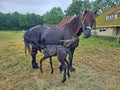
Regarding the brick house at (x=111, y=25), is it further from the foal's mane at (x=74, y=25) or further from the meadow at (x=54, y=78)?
the foal's mane at (x=74, y=25)

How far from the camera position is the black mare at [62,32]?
6.69 m

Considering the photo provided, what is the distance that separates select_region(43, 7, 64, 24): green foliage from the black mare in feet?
169

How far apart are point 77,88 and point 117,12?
2609 centimetres

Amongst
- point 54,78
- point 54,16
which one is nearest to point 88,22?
point 54,78

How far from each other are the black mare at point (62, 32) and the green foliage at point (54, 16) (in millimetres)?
51589

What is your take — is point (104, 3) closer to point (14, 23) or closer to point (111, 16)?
point (111, 16)

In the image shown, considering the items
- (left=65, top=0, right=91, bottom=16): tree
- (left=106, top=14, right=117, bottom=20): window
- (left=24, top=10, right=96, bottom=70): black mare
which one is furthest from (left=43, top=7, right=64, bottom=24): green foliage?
(left=24, top=10, right=96, bottom=70): black mare

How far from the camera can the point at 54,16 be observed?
5991 centimetres

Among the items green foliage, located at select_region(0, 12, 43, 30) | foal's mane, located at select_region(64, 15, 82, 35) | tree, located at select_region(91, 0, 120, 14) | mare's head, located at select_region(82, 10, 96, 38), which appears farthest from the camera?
green foliage, located at select_region(0, 12, 43, 30)

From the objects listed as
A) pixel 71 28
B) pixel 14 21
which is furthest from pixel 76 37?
pixel 14 21

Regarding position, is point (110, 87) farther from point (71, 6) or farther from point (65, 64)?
point (71, 6)

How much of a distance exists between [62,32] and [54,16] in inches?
2099

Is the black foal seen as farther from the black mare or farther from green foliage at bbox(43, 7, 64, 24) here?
green foliage at bbox(43, 7, 64, 24)

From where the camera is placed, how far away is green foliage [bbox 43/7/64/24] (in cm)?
5916
